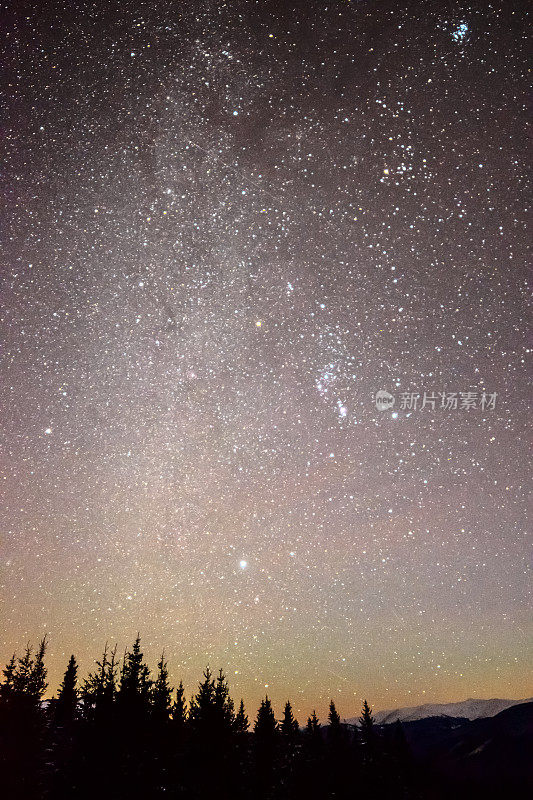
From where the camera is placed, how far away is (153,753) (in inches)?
857

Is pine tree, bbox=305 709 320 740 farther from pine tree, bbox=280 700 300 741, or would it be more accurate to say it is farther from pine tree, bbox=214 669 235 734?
pine tree, bbox=214 669 235 734

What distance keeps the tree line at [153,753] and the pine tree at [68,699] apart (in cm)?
63

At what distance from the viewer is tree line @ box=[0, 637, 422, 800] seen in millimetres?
16672

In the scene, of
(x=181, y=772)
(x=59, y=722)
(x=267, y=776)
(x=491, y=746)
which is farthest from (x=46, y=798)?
(x=491, y=746)

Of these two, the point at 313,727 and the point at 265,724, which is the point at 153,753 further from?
the point at 313,727

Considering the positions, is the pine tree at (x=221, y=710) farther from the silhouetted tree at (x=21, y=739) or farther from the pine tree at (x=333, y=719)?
the pine tree at (x=333, y=719)

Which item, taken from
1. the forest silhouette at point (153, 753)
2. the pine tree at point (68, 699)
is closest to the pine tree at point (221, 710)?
the forest silhouette at point (153, 753)

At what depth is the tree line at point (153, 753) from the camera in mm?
16672

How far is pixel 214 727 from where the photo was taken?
17359 mm

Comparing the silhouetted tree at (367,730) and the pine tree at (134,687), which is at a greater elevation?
the pine tree at (134,687)

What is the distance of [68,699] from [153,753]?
20614mm

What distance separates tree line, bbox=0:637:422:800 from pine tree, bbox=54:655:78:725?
629 mm

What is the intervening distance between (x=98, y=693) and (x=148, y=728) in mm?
3173

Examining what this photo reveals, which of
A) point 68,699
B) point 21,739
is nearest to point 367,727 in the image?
point 68,699
